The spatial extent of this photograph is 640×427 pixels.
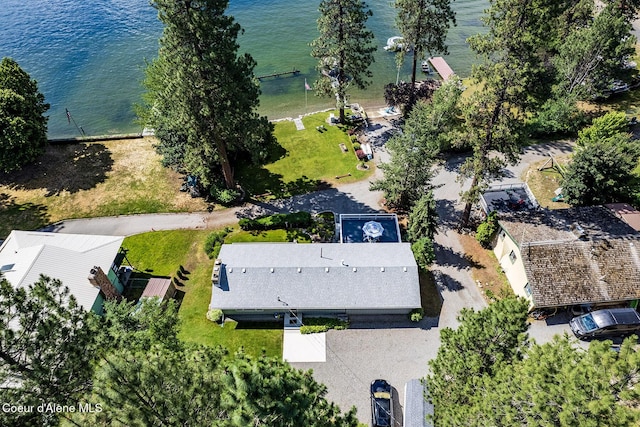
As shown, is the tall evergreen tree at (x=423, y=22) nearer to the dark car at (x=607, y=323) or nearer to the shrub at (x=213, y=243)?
the shrub at (x=213, y=243)

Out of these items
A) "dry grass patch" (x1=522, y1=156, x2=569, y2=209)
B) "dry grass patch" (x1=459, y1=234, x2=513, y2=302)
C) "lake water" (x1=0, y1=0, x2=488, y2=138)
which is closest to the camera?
"dry grass patch" (x1=459, y1=234, x2=513, y2=302)

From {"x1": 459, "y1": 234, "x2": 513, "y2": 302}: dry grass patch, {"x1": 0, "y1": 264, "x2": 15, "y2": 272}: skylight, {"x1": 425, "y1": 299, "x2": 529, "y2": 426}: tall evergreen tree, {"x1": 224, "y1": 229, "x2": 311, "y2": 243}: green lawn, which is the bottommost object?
{"x1": 459, "y1": 234, "x2": 513, "y2": 302}: dry grass patch

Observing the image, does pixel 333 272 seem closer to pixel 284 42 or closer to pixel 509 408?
pixel 509 408

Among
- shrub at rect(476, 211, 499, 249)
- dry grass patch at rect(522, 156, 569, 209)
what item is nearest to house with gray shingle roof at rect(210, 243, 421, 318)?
shrub at rect(476, 211, 499, 249)

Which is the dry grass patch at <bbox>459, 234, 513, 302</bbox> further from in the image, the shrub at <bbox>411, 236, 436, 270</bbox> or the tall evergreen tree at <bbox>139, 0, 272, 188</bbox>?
the tall evergreen tree at <bbox>139, 0, 272, 188</bbox>

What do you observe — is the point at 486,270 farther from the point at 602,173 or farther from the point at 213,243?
the point at 213,243

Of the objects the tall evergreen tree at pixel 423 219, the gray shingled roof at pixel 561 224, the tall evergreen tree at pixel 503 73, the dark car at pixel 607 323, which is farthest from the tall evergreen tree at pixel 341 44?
the dark car at pixel 607 323
